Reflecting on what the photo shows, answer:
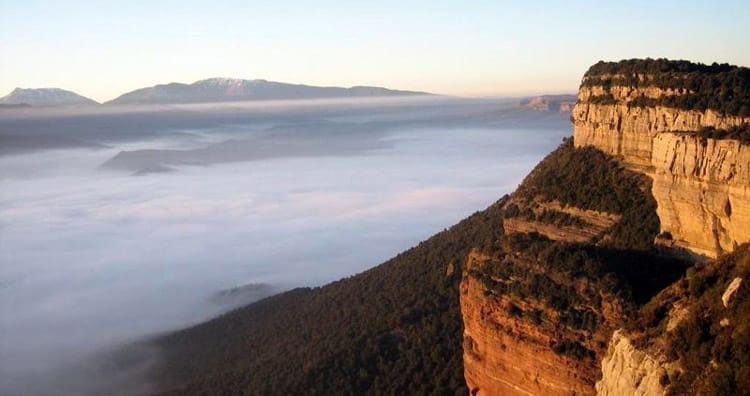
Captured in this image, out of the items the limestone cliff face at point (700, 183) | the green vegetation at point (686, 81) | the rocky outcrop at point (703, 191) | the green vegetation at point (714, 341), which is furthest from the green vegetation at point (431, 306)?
the green vegetation at point (714, 341)

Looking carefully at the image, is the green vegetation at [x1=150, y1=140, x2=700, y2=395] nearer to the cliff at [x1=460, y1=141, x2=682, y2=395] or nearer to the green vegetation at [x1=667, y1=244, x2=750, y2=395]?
the cliff at [x1=460, y1=141, x2=682, y2=395]

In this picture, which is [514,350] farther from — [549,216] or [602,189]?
[602,189]

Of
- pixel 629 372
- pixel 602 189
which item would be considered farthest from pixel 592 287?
pixel 602 189

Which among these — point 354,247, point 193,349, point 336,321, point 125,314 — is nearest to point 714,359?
point 336,321

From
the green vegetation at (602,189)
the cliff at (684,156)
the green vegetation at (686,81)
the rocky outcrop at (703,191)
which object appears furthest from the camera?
the green vegetation at (602,189)

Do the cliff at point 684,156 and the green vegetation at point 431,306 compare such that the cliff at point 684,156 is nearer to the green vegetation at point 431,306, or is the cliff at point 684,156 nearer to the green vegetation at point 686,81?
the green vegetation at point 686,81

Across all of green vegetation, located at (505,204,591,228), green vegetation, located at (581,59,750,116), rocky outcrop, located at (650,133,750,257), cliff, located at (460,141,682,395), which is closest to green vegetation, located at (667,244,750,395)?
rocky outcrop, located at (650,133,750,257)
